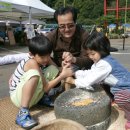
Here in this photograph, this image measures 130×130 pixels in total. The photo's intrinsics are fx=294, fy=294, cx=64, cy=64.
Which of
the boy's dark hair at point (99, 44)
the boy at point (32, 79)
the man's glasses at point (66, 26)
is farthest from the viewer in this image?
the man's glasses at point (66, 26)

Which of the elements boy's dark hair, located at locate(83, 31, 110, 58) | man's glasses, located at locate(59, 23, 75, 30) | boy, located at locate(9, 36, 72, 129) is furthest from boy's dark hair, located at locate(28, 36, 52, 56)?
man's glasses, located at locate(59, 23, 75, 30)

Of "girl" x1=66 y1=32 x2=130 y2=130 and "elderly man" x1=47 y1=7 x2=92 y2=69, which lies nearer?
"girl" x1=66 y1=32 x2=130 y2=130

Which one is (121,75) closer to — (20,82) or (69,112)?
(69,112)

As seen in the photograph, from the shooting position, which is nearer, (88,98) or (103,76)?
(103,76)

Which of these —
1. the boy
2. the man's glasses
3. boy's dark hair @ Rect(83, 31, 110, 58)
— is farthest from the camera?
the man's glasses

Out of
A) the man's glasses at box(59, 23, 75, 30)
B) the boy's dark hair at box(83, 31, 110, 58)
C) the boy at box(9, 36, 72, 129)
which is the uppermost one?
the man's glasses at box(59, 23, 75, 30)

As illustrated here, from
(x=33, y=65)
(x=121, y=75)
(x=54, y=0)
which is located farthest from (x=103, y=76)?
(x=54, y=0)

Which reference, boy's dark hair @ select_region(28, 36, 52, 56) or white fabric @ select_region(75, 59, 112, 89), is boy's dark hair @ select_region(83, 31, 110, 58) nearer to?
white fabric @ select_region(75, 59, 112, 89)

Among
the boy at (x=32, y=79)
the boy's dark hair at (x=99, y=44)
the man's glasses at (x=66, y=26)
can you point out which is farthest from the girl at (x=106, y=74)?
the man's glasses at (x=66, y=26)

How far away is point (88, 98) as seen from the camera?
9.63 ft

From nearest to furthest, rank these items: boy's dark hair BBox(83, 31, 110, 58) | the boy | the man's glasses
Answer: the boy < boy's dark hair BBox(83, 31, 110, 58) < the man's glasses

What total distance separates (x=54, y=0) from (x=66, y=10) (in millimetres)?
58269

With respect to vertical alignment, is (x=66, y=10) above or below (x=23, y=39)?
above

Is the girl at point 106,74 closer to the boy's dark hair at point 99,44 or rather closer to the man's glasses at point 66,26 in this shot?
the boy's dark hair at point 99,44
